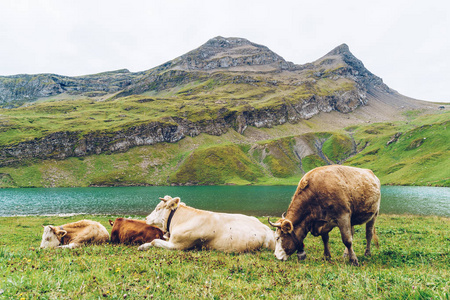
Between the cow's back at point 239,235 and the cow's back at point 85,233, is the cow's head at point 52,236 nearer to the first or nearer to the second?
the cow's back at point 85,233

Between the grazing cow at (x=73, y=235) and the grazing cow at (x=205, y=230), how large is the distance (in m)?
3.76

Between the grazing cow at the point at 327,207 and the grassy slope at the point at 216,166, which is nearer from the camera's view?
the grazing cow at the point at 327,207

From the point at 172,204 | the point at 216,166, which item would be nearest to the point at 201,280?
the point at 172,204

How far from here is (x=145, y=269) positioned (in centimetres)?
715

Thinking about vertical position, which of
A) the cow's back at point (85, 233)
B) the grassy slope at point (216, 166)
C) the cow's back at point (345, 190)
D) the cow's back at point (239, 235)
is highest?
the cow's back at point (345, 190)

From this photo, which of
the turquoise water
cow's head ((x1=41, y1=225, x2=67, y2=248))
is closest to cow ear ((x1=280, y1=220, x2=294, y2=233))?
cow's head ((x1=41, y1=225, x2=67, y2=248))

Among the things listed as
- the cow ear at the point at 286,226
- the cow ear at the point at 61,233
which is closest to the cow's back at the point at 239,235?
the cow ear at the point at 286,226

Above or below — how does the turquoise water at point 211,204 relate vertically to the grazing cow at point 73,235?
below

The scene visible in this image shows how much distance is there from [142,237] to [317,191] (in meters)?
9.92

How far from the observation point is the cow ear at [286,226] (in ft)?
30.8

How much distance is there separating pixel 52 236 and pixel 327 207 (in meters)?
14.4

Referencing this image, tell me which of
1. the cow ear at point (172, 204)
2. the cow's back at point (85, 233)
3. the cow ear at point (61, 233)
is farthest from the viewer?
the cow's back at point (85, 233)

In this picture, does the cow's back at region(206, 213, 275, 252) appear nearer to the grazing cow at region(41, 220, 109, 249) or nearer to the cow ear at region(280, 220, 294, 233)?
the cow ear at region(280, 220, 294, 233)

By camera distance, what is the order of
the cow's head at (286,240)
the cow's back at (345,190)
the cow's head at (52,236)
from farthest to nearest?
the cow's head at (52,236), the cow's head at (286,240), the cow's back at (345,190)
